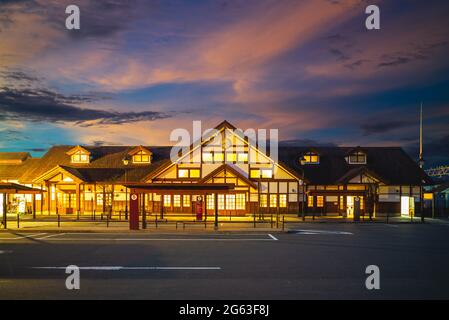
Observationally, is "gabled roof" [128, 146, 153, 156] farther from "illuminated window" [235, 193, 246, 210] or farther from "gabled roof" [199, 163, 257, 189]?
"illuminated window" [235, 193, 246, 210]

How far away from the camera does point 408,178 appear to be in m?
37.7

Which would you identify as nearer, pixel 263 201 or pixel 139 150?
pixel 263 201

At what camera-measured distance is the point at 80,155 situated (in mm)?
41938

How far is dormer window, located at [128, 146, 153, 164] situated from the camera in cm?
4128

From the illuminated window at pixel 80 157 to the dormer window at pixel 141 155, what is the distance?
513 centimetres

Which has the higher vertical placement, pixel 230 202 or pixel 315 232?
pixel 230 202

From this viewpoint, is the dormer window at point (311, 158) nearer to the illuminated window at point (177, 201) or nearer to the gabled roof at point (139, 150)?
the illuminated window at point (177, 201)

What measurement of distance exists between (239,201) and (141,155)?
1364cm

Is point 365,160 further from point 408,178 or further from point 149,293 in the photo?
point 149,293

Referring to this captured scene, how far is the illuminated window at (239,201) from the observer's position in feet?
115

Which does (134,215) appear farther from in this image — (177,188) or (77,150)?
(77,150)

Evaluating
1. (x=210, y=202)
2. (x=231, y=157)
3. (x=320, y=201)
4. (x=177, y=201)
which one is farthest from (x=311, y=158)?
(x=177, y=201)
